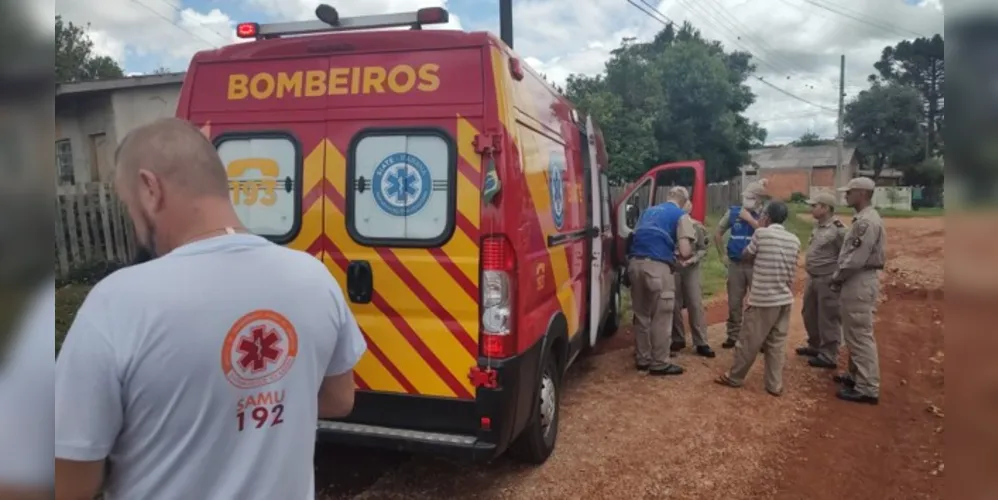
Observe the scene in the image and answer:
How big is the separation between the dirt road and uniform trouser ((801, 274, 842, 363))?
298 millimetres

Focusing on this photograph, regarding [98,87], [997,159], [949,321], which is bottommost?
[949,321]

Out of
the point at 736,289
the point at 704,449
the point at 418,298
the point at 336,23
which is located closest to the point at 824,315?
the point at 736,289

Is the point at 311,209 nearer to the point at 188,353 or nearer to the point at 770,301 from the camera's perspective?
the point at 188,353

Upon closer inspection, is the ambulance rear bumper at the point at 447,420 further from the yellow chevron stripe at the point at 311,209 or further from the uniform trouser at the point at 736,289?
the uniform trouser at the point at 736,289

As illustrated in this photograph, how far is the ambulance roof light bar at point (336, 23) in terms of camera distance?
3.49 metres

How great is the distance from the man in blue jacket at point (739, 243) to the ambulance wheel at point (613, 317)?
127 centimetres

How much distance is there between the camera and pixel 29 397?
832mm

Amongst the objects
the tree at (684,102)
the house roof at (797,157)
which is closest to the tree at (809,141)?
the house roof at (797,157)

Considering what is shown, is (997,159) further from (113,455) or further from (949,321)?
(113,455)

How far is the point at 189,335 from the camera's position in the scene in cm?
132

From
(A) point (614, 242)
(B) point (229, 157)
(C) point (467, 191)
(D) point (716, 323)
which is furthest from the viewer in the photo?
(D) point (716, 323)

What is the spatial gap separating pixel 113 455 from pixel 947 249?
1.48m

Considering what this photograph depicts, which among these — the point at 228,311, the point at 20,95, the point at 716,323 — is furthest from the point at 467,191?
the point at 716,323

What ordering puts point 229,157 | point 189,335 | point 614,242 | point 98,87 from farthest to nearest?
point 98,87, point 614,242, point 229,157, point 189,335
